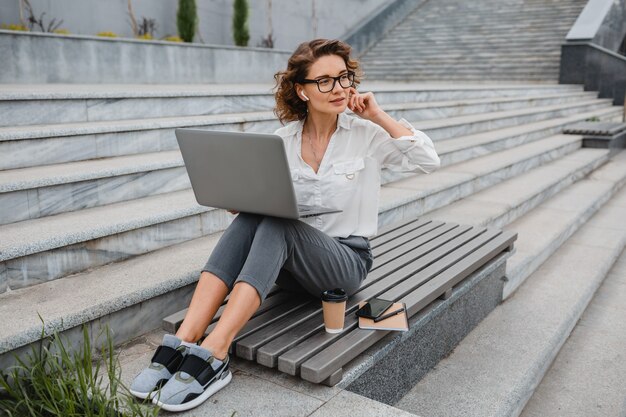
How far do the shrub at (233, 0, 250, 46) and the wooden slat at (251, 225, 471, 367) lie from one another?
739 cm

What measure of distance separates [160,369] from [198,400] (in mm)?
163

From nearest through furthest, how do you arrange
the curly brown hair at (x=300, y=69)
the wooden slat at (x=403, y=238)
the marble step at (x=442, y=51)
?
the curly brown hair at (x=300, y=69) < the wooden slat at (x=403, y=238) < the marble step at (x=442, y=51)

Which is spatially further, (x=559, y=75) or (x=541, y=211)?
(x=559, y=75)

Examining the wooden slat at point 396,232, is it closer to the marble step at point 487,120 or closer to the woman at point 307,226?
the woman at point 307,226

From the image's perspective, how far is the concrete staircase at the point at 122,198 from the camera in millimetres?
2301

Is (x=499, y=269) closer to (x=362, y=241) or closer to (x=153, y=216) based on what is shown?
(x=362, y=241)

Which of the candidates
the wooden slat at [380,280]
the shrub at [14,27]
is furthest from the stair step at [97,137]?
the shrub at [14,27]

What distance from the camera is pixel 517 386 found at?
2.44 meters

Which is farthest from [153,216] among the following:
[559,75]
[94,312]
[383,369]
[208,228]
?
[559,75]

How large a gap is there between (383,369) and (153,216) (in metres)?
1.32

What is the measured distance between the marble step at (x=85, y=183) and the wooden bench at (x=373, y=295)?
1.12 meters

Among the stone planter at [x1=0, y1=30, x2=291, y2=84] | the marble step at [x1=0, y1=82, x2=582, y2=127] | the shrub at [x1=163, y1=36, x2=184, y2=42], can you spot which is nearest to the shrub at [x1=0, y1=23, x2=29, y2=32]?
the stone planter at [x1=0, y1=30, x2=291, y2=84]

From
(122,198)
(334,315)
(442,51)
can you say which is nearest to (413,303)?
(334,315)

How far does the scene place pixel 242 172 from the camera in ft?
6.35
